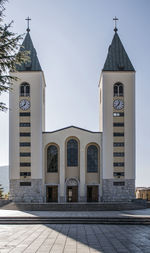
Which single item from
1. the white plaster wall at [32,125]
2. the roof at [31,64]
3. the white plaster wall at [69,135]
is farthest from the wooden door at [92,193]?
the roof at [31,64]

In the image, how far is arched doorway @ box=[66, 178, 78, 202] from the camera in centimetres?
4334

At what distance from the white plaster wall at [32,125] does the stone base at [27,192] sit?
2.33 feet

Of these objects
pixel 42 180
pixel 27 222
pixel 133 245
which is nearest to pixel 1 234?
pixel 27 222

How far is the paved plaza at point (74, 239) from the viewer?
14516 mm

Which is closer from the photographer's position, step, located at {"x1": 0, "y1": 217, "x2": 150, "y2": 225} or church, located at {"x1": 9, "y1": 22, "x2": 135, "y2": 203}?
step, located at {"x1": 0, "y1": 217, "x2": 150, "y2": 225}

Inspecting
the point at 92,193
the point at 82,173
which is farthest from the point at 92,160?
the point at 92,193

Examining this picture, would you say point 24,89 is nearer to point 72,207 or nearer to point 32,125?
point 32,125

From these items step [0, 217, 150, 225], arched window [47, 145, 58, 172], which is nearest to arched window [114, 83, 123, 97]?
arched window [47, 145, 58, 172]

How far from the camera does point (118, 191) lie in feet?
137

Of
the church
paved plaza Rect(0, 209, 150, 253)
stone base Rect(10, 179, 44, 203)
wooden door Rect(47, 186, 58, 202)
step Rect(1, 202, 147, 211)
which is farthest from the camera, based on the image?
wooden door Rect(47, 186, 58, 202)

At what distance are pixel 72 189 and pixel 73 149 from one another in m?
4.93

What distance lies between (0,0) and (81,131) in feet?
97.9

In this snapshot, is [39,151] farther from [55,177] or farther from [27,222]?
[27,222]

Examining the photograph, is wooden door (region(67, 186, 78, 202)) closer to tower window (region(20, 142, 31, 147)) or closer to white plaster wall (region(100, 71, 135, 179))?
white plaster wall (region(100, 71, 135, 179))
